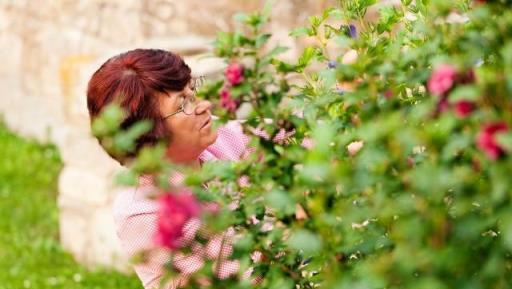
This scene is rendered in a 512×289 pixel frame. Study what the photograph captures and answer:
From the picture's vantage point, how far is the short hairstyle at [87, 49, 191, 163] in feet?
8.54

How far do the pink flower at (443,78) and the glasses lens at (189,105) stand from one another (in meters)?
1.24

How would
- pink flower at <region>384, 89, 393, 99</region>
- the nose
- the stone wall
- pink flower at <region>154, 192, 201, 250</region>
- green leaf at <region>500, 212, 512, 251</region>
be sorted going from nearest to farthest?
green leaf at <region>500, 212, 512, 251</region>
pink flower at <region>154, 192, 201, 250</region>
pink flower at <region>384, 89, 393, 99</region>
the nose
the stone wall

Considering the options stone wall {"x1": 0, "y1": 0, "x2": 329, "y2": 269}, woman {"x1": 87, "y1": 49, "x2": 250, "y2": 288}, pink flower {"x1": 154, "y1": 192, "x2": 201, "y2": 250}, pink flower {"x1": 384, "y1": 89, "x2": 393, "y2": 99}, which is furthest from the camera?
stone wall {"x1": 0, "y1": 0, "x2": 329, "y2": 269}

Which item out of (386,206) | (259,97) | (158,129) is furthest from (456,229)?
(158,129)

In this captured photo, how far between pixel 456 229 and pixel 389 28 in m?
1.08

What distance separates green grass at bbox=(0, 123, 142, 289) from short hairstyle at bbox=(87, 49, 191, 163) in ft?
8.21

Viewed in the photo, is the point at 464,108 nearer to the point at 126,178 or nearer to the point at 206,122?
the point at 126,178

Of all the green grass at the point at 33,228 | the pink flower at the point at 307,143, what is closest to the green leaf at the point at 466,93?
the pink flower at the point at 307,143

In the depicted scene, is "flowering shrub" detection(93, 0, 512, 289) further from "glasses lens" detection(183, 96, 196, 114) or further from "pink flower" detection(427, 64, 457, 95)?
"glasses lens" detection(183, 96, 196, 114)

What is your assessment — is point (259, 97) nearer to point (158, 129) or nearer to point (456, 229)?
point (456, 229)

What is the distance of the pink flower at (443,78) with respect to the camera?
1.42 metres

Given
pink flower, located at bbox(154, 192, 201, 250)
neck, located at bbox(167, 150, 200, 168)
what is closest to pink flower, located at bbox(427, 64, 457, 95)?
pink flower, located at bbox(154, 192, 201, 250)

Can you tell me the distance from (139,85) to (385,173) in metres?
1.19

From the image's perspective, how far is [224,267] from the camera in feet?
7.98
